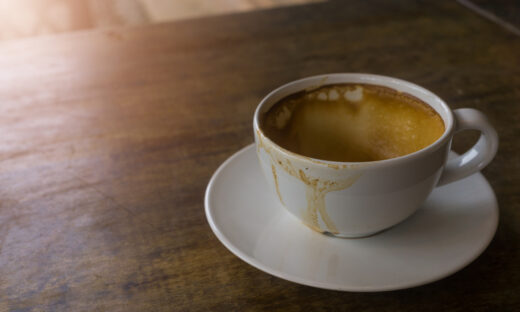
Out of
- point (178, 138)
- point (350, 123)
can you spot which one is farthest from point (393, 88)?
point (178, 138)

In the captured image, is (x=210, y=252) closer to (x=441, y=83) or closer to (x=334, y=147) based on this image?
(x=334, y=147)

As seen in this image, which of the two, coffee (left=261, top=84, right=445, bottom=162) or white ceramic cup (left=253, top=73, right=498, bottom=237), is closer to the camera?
white ceramic cup (left=253, top=73, right=498, bottom=237)

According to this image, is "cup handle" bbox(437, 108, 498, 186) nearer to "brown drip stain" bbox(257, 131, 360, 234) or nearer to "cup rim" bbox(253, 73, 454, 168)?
"cup rim" bbox(253, 73, 454, 168)

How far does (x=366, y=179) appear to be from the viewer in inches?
15.6

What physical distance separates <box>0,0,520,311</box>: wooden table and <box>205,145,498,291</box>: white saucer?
24mm

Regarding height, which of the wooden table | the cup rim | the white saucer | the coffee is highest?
the cup rim

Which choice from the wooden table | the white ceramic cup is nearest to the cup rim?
the white ceramic cup

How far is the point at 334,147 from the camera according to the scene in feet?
1.82

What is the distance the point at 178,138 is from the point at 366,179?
333 mm

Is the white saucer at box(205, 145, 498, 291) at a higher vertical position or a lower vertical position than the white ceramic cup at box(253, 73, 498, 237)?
lower

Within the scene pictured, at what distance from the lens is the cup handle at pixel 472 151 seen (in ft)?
1.47

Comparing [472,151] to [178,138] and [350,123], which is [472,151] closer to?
[350,123]

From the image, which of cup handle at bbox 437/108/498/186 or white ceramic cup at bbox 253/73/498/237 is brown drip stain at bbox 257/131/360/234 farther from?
cup handle at bbox 437/108/498/186

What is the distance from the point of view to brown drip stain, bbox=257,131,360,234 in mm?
405
